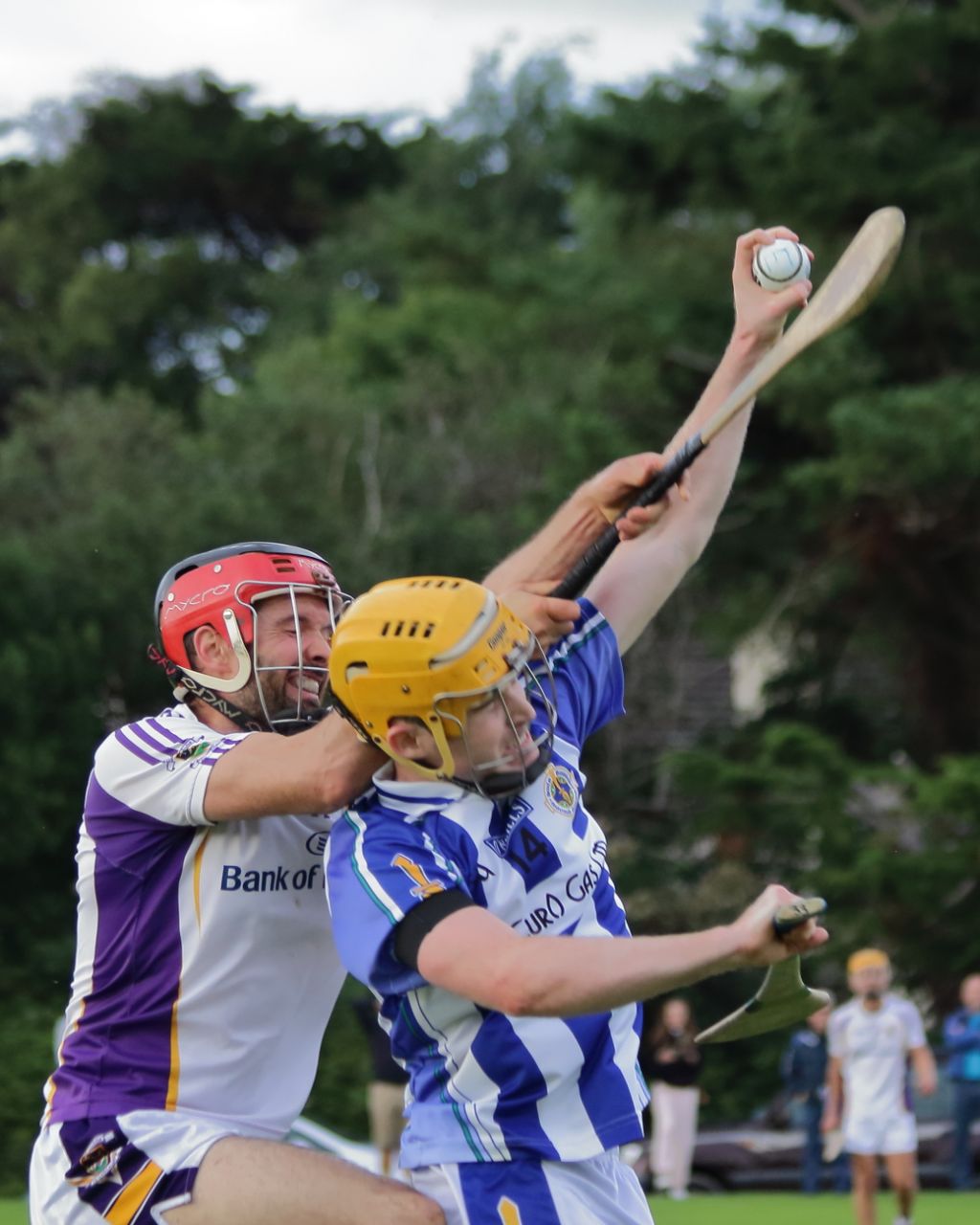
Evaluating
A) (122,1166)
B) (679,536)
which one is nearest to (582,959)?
(122,1166)

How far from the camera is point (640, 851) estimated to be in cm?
2505

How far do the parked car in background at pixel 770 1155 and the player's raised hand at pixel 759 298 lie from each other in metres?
12.9

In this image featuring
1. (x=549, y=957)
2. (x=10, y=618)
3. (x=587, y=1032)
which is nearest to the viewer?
(x=549, y=957)

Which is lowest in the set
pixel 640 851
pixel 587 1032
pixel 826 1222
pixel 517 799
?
pixel 826 1222

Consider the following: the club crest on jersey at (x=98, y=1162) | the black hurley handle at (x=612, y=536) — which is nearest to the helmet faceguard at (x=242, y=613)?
the black hurley handle at (x=612, y=536)

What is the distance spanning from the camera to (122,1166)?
3787 millimetres

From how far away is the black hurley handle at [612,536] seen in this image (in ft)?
13.7

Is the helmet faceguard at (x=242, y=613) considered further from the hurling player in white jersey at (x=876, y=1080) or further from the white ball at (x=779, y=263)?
the hurling player in white jersey at (x=876, y=1080)

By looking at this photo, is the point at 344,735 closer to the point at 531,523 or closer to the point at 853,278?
the point at 853,278

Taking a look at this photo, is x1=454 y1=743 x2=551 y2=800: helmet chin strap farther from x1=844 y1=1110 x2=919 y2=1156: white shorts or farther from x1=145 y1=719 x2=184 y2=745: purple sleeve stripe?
x1=844 y1=1110 x2=919 y2=1156: white shorts

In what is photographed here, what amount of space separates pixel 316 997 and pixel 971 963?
1832cm

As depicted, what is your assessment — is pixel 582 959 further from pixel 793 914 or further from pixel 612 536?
pixel 612 536

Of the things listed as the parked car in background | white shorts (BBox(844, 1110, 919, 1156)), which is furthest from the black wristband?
the parked car in background

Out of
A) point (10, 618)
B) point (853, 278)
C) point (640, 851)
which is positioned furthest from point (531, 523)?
point (853, 278)
